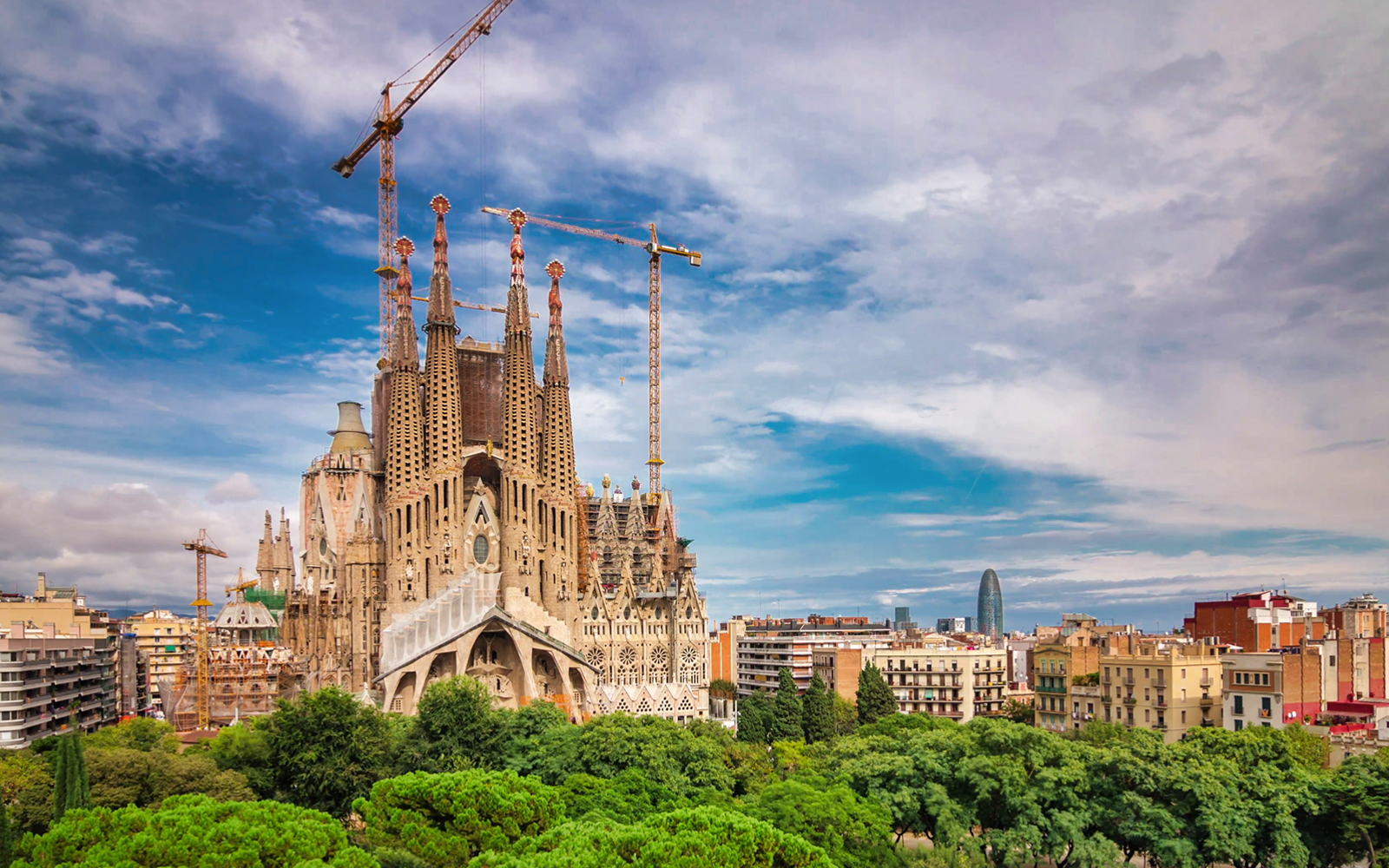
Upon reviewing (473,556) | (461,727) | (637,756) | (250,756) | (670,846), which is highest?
(473,556)

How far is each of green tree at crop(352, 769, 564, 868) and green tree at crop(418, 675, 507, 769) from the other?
43.6 feet

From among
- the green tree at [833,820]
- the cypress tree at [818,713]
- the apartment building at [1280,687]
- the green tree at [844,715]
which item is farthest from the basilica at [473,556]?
the apartment building at [1280,687]

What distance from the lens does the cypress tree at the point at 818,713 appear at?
227 feet

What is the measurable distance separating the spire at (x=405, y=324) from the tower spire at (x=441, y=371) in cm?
111

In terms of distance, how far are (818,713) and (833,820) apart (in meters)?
32.9

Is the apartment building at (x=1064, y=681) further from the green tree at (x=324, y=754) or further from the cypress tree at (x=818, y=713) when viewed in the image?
the green tree at (x=324, y=754)

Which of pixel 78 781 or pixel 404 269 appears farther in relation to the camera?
pixel 404 269

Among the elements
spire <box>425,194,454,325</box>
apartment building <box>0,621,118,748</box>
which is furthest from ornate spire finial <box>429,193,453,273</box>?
apartment building <box>0,621,118,748</box>

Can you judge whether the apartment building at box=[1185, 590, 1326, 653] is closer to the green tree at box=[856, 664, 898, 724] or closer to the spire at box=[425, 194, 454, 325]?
the green tree at box=[856, 664, 898, 724]

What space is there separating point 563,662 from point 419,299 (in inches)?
1260

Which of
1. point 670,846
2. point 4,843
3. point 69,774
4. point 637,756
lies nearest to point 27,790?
point 69,774

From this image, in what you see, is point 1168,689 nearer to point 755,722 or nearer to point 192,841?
point 755,722

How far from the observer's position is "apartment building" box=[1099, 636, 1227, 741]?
61.9 m

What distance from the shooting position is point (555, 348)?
280ft
